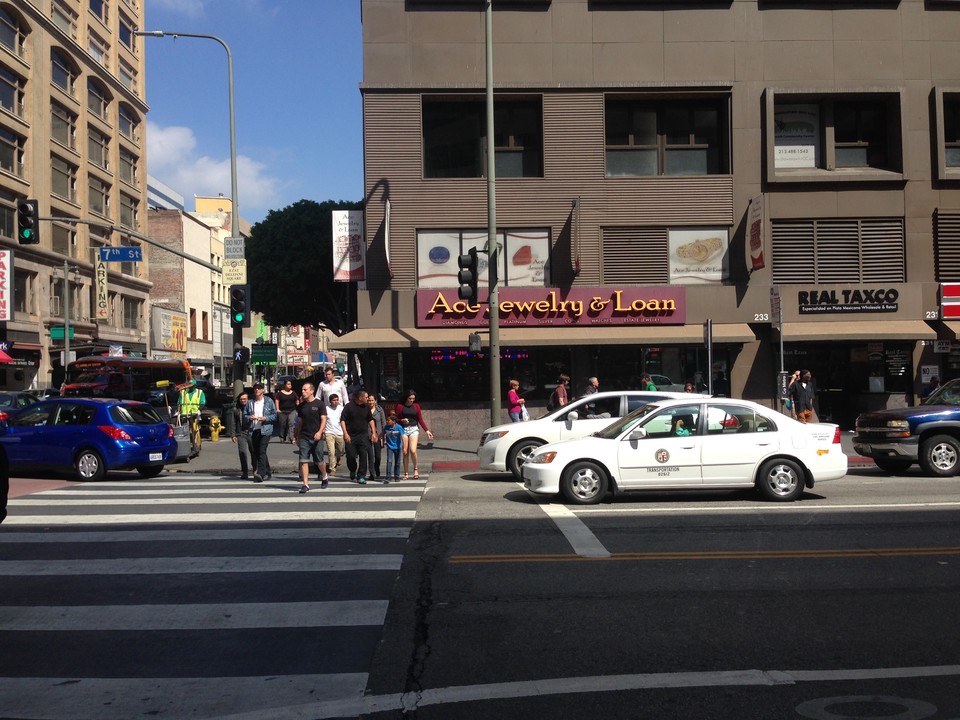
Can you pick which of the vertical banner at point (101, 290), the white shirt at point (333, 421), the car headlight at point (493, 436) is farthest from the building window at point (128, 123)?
the car headlight at point (493, 436)

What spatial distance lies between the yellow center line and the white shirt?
24.4 feet

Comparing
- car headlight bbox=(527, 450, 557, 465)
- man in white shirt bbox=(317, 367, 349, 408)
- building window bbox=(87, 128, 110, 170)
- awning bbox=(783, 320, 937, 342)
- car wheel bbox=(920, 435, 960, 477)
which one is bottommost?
car wheel bbox=(920, 435, 960, 477)

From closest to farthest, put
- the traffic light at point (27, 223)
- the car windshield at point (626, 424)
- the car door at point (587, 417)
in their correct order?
1. the car windshield at point (626, 424)
2. the car door at point (587, 417)
3. the traffic light at point (27, 223)

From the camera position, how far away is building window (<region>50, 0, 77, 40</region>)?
51834mm

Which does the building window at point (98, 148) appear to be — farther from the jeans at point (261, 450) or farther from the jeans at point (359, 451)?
the jeans at point (359, 451)

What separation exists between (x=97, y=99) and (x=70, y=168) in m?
6.85

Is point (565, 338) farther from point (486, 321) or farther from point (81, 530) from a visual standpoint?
point (81, 530)

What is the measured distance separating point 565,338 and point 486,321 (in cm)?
225

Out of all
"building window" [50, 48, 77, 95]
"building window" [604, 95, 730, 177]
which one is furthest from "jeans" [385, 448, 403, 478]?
"building window" [50, 48, 77, 95]

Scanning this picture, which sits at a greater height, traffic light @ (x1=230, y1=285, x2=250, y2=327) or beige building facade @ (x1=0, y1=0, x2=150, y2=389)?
beige building facade @ (x1=0, y1=0, x2=150, y2=389)

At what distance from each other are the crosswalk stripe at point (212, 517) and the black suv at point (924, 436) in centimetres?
887

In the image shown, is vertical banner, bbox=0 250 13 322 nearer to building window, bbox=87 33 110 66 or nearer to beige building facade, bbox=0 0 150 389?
beige building facade, bbox=0 0 150 389

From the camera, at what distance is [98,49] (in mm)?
58156

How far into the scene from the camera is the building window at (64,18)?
5183 centimetres
